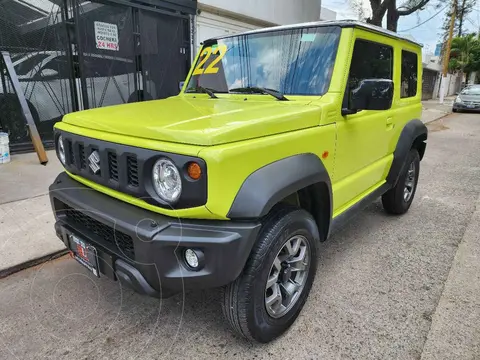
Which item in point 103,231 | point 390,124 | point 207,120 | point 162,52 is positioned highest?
point 162,52

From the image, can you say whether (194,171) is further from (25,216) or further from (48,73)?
(48,73)

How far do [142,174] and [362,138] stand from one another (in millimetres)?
1845

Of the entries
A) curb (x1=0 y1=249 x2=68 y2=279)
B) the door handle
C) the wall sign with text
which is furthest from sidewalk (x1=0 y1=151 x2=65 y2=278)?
the door handle

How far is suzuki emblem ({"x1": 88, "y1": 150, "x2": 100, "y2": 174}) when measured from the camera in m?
2.16

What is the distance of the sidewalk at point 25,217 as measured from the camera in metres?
3.15

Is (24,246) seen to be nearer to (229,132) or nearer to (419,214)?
(229,132)

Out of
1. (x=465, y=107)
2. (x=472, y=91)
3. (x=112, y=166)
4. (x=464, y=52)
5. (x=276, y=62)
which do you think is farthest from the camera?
(x=464, y=52)

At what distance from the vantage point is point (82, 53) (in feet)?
22.9

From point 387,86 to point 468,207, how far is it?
10.2 feet

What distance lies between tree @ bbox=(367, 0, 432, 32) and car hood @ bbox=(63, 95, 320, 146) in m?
14.5

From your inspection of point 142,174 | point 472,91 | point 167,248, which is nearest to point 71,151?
point 142,174

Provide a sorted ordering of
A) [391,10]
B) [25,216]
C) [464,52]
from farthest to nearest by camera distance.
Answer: [464,52], [391,10], [25,216]

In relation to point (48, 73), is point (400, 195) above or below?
below

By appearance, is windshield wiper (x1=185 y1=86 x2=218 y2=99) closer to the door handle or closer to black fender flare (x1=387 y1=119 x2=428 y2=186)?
the door handle
